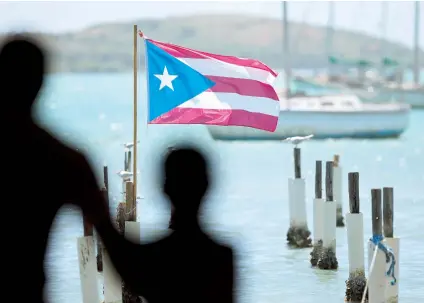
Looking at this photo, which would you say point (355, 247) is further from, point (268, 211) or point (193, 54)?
point (268, 211)

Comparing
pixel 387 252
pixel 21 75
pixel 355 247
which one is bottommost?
pixel 355 247

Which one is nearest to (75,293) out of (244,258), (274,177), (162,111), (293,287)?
(293,287)

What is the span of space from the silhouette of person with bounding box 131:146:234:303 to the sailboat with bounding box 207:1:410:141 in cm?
6175

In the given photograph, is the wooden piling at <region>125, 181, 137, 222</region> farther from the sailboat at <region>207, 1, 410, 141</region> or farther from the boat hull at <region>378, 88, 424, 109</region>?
the boat hull at <region>378, 88, 424, 109</region>

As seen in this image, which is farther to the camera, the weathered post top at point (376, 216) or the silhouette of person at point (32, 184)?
the weathered post top at point (376, 216)

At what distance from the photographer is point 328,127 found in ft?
229

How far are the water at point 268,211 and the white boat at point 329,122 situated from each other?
700 millimetres

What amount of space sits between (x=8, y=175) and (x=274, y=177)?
44.9 m

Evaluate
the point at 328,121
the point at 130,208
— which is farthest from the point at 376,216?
the point at 328,121

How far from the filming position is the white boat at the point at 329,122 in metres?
67.8

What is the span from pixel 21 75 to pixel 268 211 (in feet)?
95.4

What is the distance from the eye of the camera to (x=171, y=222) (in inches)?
183

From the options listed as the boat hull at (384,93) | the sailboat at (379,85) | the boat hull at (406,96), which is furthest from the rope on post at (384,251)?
the boat hull at (406,96)

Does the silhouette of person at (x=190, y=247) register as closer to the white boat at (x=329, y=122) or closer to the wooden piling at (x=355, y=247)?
the wooden piling at (x=355, y=247)
